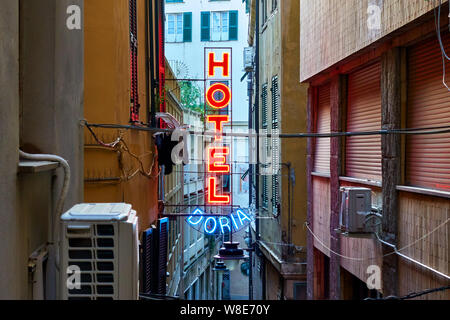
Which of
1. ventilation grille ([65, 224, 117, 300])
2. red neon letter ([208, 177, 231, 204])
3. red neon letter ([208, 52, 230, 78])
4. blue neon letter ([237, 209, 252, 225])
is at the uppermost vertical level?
red neon letter ([208, 52, 230, 78])

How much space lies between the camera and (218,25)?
40625 mm

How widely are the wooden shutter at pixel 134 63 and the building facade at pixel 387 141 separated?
4.64 metres

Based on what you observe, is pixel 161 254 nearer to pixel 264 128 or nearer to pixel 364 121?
pixel 364 121

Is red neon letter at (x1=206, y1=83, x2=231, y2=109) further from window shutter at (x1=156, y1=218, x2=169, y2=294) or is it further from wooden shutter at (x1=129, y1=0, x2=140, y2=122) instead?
wooden shutter at (x1=129, y1=0, x2=140, y2=122)

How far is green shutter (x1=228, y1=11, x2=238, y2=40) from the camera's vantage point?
131ft

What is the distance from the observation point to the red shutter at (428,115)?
6871 mm

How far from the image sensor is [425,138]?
752 cm

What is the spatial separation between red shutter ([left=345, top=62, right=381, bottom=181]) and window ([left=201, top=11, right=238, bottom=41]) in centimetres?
3034

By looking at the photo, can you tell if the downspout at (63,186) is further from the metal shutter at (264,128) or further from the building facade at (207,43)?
the building facade at (207,43)

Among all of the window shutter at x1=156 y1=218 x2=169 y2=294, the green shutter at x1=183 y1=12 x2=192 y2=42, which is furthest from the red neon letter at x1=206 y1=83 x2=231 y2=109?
the green shutter at x1=183 y1=12 x2=192 y2=42

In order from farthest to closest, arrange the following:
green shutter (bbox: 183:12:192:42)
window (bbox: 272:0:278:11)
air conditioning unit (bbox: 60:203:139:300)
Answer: green shutter (bbox: 183:12:192:42), window (bbox: 272:0:278:11), air conditioning unit (bbox: 60:203:139:300)

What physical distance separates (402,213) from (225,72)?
15255mm

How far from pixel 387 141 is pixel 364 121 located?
1824mm

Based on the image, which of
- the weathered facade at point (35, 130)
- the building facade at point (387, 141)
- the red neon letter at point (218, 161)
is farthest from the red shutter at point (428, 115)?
the red neon letter at point (218, 161)
